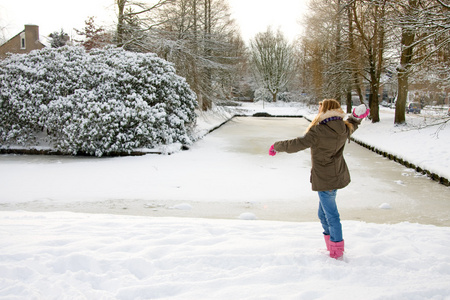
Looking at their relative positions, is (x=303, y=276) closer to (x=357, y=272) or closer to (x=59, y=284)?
(x=357, y=272)

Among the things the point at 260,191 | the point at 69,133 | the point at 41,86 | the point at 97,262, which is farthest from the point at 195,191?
the point at 41,86

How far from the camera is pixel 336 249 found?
3430mm

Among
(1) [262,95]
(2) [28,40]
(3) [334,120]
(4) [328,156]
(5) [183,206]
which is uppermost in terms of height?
(2) [28,40]

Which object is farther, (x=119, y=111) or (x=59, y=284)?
(x=119, y=111)

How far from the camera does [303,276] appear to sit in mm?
3047

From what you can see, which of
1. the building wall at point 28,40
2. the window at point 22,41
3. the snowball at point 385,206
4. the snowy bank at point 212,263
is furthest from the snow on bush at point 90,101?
the window at point 22,41

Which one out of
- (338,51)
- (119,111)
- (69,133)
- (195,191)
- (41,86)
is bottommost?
(195,191)

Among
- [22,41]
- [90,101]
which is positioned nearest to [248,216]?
[90,101]

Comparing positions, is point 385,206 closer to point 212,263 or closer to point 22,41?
point 212,263

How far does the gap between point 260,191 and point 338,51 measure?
1825 cm

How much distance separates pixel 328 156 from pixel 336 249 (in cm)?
90

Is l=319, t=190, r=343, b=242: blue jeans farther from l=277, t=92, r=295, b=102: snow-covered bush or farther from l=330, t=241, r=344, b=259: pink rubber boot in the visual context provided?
l=277, t=92, r=295, b=102: snow-covered bush

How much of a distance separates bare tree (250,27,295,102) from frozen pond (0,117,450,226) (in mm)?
49498

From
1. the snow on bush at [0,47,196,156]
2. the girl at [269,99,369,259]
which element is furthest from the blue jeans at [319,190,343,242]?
the snow on bush at [0,47,196,156]
